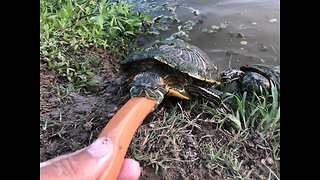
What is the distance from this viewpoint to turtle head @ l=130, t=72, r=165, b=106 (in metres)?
1.99

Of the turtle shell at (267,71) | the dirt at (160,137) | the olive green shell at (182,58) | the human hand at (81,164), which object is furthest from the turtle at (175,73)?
the human hand at (81,164)

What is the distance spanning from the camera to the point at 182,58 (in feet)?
7.29

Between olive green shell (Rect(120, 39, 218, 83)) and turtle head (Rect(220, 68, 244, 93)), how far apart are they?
9cm

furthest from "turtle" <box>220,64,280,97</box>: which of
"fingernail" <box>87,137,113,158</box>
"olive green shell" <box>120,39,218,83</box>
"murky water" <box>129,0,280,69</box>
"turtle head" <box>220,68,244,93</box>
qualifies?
"fingernail" <box>87,137,113,158</box>

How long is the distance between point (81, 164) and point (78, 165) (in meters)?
0.01

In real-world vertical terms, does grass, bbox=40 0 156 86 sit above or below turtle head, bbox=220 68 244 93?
above

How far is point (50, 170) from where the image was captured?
4.09 ft

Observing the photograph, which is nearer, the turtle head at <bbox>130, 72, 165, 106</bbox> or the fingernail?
the fingernail

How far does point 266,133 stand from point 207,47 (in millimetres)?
1084

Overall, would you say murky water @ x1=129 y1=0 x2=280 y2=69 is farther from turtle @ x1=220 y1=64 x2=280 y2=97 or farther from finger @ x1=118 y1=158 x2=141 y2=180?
finger @ x1=118 y1=158 x2=141 y2=180

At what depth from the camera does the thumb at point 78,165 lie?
4.10 feet

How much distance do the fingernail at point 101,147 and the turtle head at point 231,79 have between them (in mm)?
1116

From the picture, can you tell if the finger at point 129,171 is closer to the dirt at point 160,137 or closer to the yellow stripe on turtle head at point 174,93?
the dirt at point 160,137
